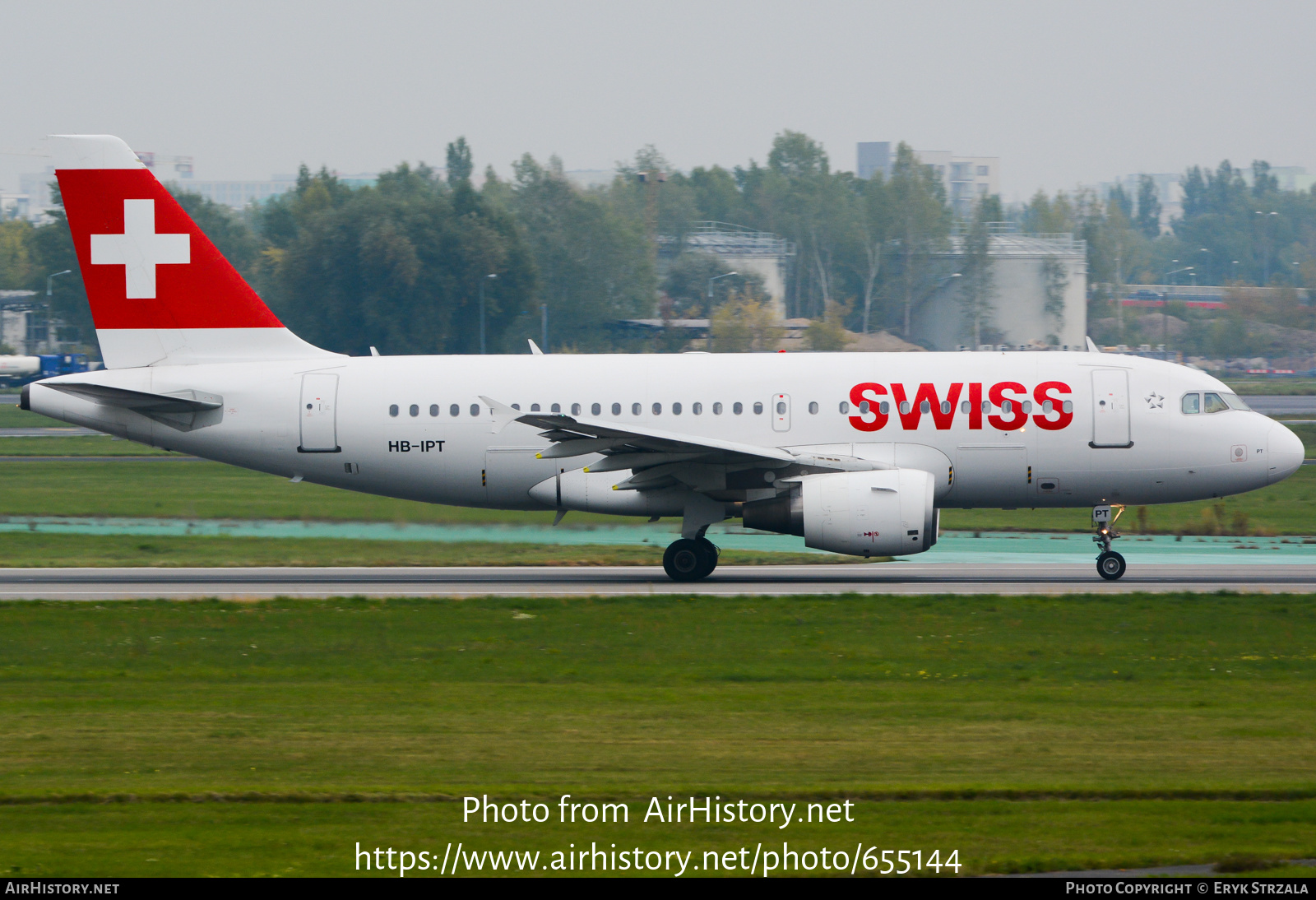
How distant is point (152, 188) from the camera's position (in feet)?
84.2

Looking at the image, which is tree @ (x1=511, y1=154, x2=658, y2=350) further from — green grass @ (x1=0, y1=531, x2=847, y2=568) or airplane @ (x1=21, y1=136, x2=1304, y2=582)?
airplane @ (x1=21, y1=136, x2=1304, y2=582)

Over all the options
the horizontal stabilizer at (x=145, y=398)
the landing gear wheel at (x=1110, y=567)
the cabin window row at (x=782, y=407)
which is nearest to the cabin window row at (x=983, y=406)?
the cabin window row at (x=782, y=407)

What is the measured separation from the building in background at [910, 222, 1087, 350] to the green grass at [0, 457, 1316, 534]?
81.1 metres

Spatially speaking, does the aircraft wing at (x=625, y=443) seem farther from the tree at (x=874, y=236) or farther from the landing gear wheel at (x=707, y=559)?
the tree at (x=874, y=236)

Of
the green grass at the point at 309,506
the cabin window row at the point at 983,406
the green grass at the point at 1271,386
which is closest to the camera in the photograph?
the cabin window row at the point at 983,406

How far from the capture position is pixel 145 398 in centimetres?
2472

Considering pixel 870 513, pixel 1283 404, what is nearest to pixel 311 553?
pixel 870 513

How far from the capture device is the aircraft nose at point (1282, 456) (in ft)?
79.5

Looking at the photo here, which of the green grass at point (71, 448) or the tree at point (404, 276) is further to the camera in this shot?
the tree at point (404, 276)

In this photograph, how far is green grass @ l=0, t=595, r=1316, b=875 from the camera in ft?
32.2

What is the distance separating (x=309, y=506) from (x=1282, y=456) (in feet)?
67.9

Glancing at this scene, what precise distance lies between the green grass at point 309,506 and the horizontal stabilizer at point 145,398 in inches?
182

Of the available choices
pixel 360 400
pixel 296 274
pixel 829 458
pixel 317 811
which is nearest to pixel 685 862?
pixel 317 811

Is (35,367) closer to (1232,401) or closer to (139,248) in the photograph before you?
(139,248)
